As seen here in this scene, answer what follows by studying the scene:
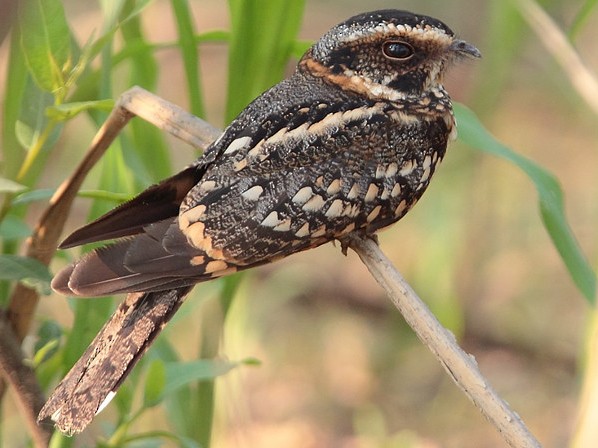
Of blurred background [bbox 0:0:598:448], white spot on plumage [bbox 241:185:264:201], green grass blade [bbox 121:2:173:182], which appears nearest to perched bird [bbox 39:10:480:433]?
white spot on plumage [bbox 241:185:264:201]

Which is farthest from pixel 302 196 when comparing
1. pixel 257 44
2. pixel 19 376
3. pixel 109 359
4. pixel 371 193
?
pixel 19 376

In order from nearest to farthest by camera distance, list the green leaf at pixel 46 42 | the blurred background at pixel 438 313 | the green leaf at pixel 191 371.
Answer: the green leaf at pixel 46 42, the green leaf at pixel 191 371, the blurred background at pixel 438 313

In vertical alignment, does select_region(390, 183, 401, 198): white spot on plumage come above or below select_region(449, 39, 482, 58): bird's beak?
below

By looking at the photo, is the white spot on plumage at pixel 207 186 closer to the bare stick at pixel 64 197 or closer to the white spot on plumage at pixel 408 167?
the bare stick at pixel 64 197

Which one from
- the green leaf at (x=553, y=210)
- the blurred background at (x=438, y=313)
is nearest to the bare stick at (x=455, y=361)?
the green leaf at (x=553, y=210)

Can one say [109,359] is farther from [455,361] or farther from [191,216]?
[455,361]

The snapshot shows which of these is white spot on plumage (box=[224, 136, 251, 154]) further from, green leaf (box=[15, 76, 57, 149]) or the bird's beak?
the bird's beak
